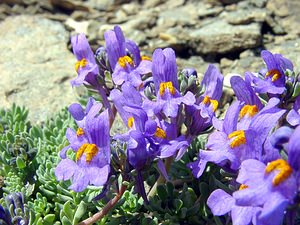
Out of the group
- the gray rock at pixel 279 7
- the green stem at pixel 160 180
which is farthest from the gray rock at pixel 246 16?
the green stem at pixel 160 180

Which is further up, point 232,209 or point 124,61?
point 124,61

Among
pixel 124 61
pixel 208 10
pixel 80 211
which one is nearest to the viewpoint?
pixel 80 211

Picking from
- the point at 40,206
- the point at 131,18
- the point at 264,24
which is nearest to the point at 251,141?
the point at 40,206

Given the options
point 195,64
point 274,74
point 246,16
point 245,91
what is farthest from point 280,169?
point 246,16

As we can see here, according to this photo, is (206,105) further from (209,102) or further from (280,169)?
(280,169)

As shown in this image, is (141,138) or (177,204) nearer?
(141,138)

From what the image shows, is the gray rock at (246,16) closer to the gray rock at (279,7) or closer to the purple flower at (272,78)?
the gray rock at (279,7)

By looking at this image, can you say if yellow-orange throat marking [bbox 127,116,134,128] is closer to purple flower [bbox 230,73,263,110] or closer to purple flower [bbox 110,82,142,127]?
purple flower [bbox 110,82,142,127]
